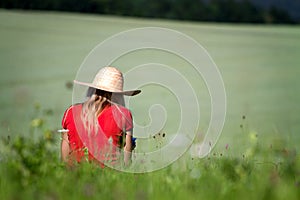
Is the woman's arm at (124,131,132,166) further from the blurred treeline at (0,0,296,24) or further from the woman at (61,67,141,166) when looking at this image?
the blurred treeline at (0,0,296,24)

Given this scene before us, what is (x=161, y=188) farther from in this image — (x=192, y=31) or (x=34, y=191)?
(x=192, y=31)

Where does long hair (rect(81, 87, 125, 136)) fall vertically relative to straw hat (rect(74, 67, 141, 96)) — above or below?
below

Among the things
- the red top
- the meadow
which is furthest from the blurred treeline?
the red top

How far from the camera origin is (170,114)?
11070 mm

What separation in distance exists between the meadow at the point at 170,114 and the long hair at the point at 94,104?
0.21 m

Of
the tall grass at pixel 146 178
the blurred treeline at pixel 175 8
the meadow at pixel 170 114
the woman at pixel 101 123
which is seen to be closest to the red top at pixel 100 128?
the woman at pixel 101 123

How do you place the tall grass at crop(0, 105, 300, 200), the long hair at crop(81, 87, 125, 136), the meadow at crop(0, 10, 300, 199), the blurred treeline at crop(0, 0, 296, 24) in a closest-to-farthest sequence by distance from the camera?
the tall grass at crop(0, 105, 300, 200) → the meadow at crop(0, 10, 300, 199) → the long hair at crop(81, 87, 125, 136) → the blurred treeline at crop(0, 0, 296, 24)

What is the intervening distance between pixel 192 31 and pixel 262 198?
72.2 feet

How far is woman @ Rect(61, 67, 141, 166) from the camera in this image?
3.59 m

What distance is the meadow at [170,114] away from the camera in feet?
8.82

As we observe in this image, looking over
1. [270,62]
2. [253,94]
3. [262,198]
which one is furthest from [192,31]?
[262,198]

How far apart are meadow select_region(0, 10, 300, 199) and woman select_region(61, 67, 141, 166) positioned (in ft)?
0.50

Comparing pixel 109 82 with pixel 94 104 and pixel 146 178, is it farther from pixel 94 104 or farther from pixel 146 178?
pixel 146 178

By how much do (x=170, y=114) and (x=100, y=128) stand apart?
737 centimetres
